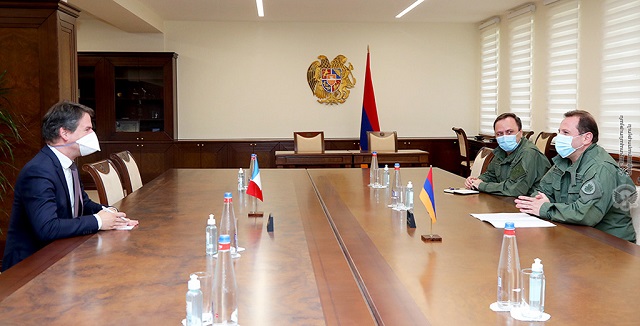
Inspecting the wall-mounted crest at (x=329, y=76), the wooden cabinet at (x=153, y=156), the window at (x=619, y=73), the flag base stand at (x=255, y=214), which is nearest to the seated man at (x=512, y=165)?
the flag base stand at (x=255, y=214)

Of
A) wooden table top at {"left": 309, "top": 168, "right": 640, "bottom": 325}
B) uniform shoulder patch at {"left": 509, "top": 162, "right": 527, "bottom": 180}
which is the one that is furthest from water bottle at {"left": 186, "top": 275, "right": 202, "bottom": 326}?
uniform shoulder patch at {"left": 509, "top": 162, "right": 527, "bottom": 180}

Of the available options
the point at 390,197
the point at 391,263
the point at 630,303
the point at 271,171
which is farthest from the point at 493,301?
the point at 271,171

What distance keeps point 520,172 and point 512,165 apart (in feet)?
0.45

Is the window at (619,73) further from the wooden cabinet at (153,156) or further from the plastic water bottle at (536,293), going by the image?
the wooden cabinet at (153,156)

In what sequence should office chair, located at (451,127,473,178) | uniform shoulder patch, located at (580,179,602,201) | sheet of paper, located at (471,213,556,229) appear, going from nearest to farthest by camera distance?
sheet of paper, located at (471,213,556,229), uniform shoulder patch, located at (580,179,602,201), office chair, located at (451,127,473,178)

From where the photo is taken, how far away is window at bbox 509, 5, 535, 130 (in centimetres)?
877

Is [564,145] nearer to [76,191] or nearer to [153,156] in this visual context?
[76,191]

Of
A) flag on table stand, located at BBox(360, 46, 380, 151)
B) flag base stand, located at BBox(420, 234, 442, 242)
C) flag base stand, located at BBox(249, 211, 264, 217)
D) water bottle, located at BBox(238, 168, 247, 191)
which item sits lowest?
flag base stand, located at BBox(420, 234, 442, 242)

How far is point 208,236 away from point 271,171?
315 cm

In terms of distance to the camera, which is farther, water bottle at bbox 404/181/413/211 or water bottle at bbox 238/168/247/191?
water bottle at bbox 238/168/247/191

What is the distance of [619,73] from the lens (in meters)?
6.78

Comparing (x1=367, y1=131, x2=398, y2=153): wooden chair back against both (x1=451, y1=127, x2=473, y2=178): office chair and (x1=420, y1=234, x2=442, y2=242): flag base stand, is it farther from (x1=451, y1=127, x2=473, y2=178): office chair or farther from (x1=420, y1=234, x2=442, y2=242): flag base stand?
(x1=420, y1=234, x2=442, y2=242): flag base stand

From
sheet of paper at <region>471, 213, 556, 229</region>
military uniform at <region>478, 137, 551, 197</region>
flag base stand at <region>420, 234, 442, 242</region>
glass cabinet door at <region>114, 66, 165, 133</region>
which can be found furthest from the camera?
glass cabinet door at <region>114, 66, 165, 133</region>

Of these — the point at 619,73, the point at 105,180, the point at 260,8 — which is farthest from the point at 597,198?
the point at 260,8
